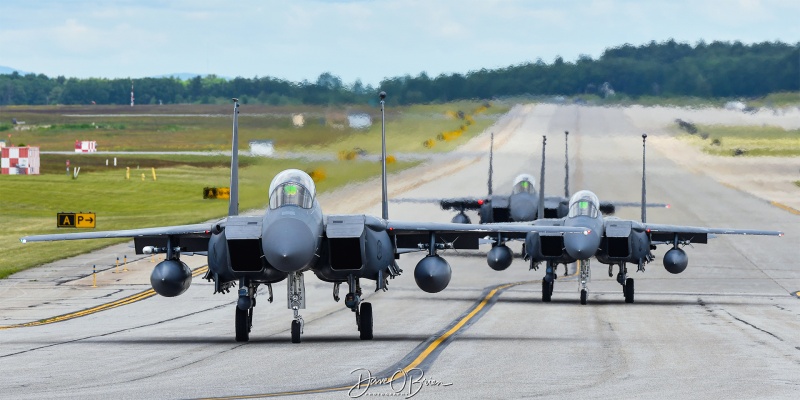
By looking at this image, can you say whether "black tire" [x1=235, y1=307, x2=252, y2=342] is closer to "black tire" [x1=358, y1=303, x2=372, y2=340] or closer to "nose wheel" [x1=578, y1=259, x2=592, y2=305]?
"black tire" [x1=358, y1=303, x2=372, y2=340]

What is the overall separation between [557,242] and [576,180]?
4482cm

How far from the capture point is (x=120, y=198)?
7088 centimetres

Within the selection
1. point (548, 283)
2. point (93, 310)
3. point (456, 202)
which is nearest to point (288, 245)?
point (93, 310)

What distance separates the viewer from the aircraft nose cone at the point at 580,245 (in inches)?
1394

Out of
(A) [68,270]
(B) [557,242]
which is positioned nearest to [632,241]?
(B) [557,242]

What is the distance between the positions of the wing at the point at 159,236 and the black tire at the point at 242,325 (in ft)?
5.42

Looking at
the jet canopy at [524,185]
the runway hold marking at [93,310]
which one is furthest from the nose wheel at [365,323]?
the jet canopy at [524,185]

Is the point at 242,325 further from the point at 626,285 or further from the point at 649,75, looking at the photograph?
the point at 649,75

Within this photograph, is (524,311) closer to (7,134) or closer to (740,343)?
(740,343)

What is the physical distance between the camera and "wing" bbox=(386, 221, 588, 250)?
26.9 metres

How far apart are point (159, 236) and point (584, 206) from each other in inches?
526

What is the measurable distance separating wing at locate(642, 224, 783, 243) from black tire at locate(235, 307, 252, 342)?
15.2 metres

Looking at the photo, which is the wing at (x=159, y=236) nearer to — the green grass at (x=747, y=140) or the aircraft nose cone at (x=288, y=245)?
the aircraft nose cone at (x=288, y=245)

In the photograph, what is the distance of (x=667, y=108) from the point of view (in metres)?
78.9
